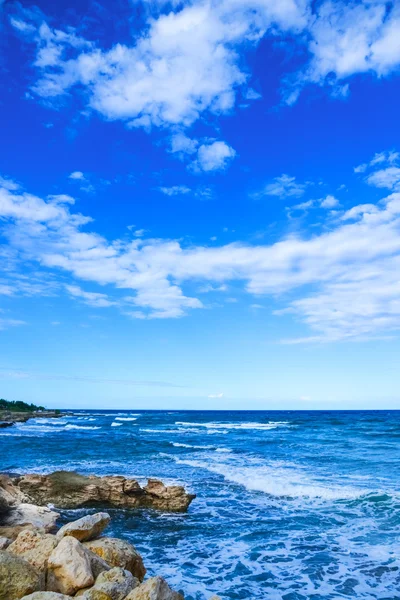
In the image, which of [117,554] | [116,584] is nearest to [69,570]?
[116,584]

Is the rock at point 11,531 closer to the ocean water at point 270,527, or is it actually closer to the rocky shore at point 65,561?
the rocky shore at point 65,561

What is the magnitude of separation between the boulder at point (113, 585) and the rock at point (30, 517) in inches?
188

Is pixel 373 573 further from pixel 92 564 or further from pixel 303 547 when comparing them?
pixel 92 564

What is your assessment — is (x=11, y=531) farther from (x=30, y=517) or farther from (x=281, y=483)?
(x=281, y=483)

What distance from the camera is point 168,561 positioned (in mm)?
11148

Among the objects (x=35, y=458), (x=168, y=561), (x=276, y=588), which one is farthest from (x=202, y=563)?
(x=35, y=458)

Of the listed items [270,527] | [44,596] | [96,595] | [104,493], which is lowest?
[270,527]

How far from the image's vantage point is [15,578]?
20.4 feet

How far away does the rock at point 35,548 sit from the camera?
23.6 ft

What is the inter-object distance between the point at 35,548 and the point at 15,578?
1353 mm

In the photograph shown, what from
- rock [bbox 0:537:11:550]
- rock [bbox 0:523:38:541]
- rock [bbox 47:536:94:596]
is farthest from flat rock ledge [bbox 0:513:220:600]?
rock [bbox 0:523:38:541]

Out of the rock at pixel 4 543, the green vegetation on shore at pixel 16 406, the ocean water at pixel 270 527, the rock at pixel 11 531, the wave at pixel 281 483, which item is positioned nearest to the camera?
the rock at pixel 4 543

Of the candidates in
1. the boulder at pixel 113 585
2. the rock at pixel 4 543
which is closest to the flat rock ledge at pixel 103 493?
the rock at pixel 4 543

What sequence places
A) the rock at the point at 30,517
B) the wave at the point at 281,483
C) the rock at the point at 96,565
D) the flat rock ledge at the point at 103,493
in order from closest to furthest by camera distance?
1. the rock at the point at 96,565
2. the rock at the point at 30,517
3. the flat rock ledge at the point at 103,493
4. the wave at the point at 281,483
